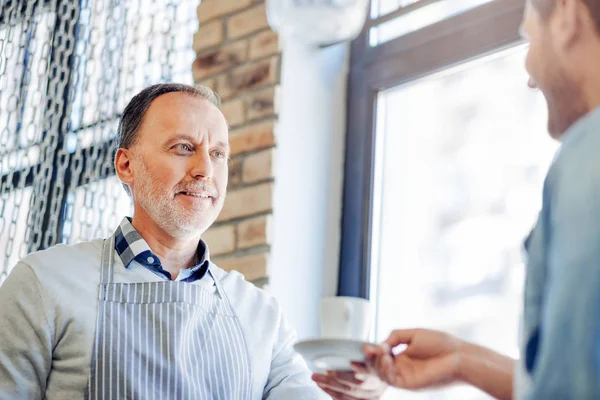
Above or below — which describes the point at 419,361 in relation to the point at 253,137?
below

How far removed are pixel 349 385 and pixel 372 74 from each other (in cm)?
116

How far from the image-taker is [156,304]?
78.5 inches

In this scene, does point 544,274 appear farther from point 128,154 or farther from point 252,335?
point 128,154

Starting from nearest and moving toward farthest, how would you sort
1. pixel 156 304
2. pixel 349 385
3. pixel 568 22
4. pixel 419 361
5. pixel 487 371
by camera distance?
1. pixel 568 22
2. pixel 487 371
3. pixel 419 361
4. pixel 349 385
5. pixel 156 304

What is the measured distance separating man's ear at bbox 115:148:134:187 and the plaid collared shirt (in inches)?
5.7

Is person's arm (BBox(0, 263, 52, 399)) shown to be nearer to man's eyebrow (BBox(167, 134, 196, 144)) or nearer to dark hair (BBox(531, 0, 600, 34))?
man's eyebrow (BBox(167, 134, 196, 144))

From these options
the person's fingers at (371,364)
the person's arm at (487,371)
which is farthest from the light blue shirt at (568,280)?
the person's fingers at (371,364)

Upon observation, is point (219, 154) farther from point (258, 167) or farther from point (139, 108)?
point (258, 167)

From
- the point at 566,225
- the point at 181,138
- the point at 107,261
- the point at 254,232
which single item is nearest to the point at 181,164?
the point at 181,138

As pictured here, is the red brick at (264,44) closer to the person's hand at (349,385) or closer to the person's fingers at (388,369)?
the person's hand at (349,385)

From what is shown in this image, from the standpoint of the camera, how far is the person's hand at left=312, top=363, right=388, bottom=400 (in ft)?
5.62

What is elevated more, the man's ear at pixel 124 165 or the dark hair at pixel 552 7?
the man's ear at pixel 124 165

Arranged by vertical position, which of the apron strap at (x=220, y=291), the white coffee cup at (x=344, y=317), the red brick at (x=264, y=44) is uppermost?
the red brick at (x=264, y=44)

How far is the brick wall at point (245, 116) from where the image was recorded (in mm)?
2543
